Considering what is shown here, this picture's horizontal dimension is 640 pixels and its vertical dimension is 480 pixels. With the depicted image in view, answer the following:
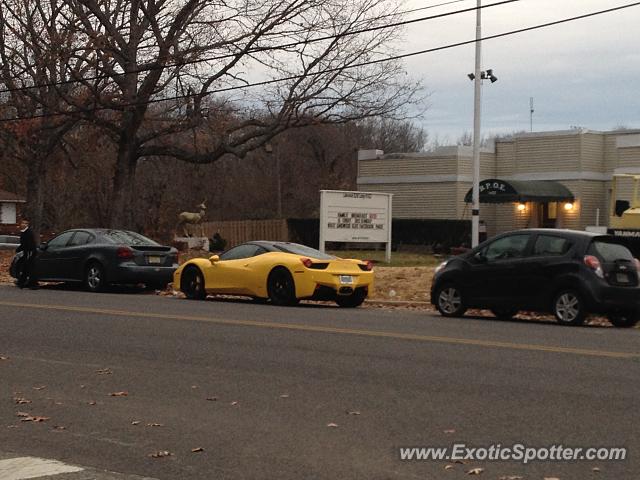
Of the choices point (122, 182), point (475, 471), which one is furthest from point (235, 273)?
point (122, 182)

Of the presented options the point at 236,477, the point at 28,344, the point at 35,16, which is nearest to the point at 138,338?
the point at 28,344

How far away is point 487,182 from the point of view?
4134cm

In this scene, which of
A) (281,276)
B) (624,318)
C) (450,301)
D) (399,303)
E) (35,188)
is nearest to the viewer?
(624,318)

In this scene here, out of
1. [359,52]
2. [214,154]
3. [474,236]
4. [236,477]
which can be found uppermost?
[359,52]

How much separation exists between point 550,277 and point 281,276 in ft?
17.6

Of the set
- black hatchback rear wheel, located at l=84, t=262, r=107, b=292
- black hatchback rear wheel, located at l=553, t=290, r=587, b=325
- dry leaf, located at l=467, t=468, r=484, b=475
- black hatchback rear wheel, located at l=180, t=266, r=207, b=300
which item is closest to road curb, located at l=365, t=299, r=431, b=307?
black hatchback rear wheel, located at l=180, t=266, r=207, b=300

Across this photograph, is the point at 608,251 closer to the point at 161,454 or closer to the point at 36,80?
the point at 161,454

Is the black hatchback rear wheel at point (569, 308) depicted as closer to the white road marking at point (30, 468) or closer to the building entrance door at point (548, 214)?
the white road marking at point (30, 468)

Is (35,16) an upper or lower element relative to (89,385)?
upper

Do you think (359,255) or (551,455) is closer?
(551,455)

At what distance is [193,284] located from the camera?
807 inches

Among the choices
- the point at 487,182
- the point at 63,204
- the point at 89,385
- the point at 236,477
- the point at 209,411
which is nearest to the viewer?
the point at 236,477

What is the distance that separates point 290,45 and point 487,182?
12367 mm

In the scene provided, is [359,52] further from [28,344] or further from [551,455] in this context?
[551,455]
